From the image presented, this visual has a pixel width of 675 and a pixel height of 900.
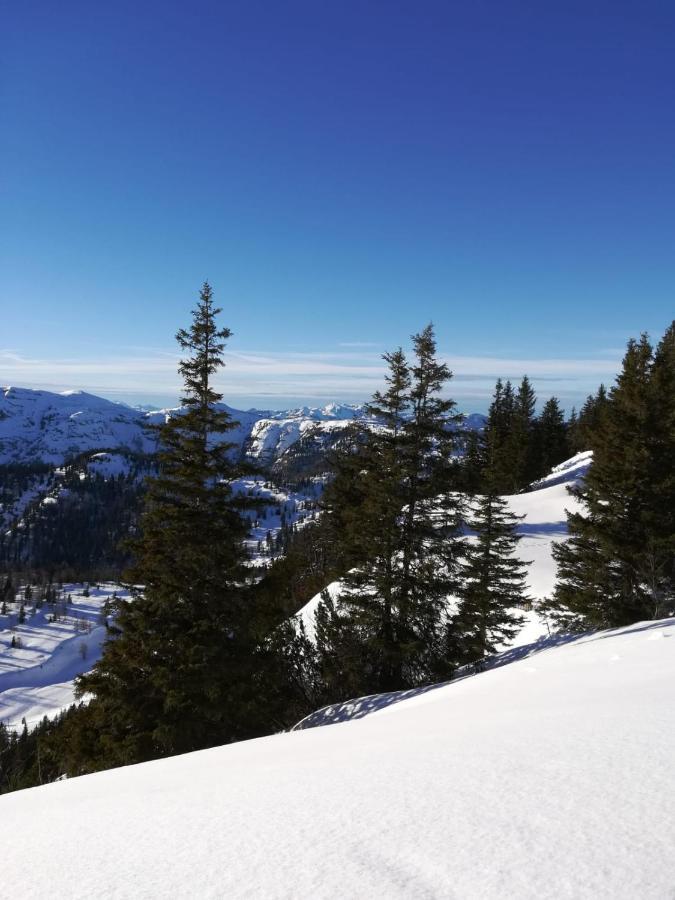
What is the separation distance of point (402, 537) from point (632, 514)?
740 centimetres

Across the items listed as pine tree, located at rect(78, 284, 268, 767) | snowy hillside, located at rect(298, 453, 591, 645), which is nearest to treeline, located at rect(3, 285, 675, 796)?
pine tree, located at rect(78, 284, 268, 767)

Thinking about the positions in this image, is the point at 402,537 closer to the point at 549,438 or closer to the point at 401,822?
the point at 401,822

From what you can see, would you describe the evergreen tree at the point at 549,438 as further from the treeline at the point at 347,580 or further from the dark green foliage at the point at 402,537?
the dark green foliage at the point at 402,537

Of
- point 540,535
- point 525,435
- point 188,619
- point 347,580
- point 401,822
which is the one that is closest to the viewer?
point 401,822

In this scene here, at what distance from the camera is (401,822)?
7.29 feet

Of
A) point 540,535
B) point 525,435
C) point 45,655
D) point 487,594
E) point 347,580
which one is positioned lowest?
point 45,655

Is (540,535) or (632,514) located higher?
(632,514)

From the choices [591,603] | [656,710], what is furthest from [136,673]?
[591,603]

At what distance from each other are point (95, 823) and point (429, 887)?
219 centimetres

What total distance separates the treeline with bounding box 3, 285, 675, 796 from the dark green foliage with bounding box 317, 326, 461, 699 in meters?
0.06

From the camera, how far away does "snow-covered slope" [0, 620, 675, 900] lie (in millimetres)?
1732

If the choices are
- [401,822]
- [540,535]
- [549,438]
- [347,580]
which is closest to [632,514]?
→ [347,580]

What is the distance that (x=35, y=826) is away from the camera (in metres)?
2.94

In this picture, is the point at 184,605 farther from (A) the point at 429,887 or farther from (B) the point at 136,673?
(A) the point at 429,887
